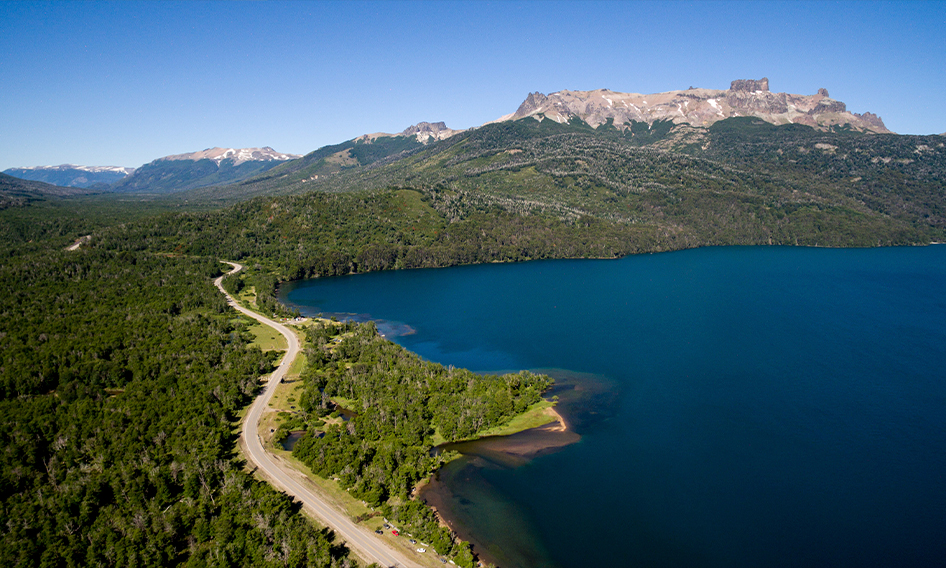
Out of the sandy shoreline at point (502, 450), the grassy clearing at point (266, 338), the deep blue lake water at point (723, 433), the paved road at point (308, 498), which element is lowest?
the deep blue lake water at point (723, 433)

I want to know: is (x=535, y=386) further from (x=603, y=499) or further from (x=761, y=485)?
(x=761, y=485)

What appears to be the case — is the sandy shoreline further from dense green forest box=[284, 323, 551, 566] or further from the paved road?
the paved road

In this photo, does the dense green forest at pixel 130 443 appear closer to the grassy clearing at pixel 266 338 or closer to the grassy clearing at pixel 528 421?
the grassy clearing at pixel 266 338

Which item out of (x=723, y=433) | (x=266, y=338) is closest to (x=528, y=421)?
(x=723, y=433)

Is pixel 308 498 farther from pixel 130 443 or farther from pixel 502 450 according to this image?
pixel 130 443

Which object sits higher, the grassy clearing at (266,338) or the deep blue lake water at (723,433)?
the grassy clearing at (266,338)

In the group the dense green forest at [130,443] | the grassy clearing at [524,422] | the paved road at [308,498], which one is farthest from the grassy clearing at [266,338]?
the grassy clearing at [524,422]
